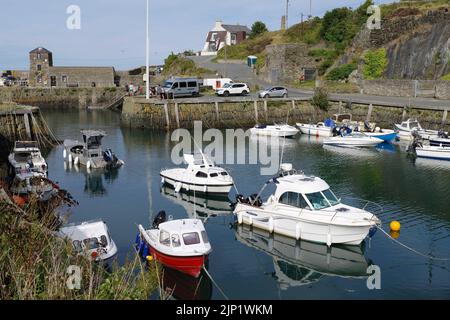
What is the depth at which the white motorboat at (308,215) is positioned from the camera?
20453 millimetres

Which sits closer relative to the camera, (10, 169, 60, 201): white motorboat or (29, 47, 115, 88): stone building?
(10, 169, 60, 201): white motorboat

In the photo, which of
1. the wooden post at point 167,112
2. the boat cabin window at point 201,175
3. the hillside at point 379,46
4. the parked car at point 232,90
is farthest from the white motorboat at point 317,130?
the boat cabin window at point 201,175

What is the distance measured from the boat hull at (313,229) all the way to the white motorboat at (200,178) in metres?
5.91

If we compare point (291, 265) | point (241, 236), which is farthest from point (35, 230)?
point (241, 236)

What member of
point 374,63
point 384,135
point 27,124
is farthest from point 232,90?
point 27,124

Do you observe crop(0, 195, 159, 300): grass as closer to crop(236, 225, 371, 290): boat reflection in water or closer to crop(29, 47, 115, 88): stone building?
crop(236, 225, 371, 290): boat reflection in water

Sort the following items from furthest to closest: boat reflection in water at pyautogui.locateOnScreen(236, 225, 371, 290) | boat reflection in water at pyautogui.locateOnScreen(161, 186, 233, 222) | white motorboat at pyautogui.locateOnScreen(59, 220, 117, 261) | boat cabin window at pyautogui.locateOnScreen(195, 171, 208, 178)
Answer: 1. boat cabin window at pyautogui.locateOnScreen(195, 171, 208, 178)
2. boat reflection in water at pyautogui.locateOnScreen(161, 186, 233, 222)
3. boat reflection in water at pyautogui.locateOnScreen(236, 225, 371, 290)
4. white motorboat at pyautogui.locateOnScreen(59, 220, 117, 261)

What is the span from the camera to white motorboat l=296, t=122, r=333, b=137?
51375mm

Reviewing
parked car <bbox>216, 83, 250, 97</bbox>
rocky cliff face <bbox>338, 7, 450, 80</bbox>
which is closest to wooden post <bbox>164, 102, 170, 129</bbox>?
parked car <bbox>216, 83, 250, 97</bbox>

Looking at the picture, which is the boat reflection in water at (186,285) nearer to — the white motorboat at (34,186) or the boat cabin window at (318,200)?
the boat cabin window at (318,200)

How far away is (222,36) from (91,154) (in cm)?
8376
